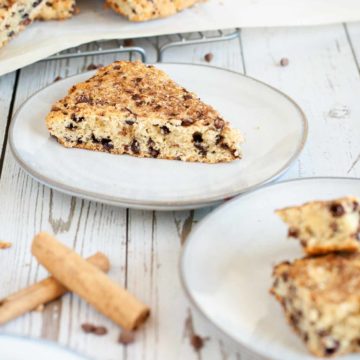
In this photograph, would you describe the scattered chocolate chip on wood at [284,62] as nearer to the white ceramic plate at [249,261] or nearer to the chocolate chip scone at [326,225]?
the white ceramic plate at [249,261]

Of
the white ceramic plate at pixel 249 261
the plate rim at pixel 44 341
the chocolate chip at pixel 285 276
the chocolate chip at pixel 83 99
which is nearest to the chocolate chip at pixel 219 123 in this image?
the white ceramic plate at pixel 249 261

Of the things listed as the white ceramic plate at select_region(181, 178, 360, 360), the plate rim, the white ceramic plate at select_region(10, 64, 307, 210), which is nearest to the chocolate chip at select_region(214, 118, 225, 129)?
the white ceramic plate at select_region(10, 64, 307, 210)

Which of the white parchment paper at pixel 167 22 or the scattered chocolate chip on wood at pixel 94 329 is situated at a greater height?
the white parchment paper at pixel 167 22

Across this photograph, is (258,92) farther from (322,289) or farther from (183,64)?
(322,289)

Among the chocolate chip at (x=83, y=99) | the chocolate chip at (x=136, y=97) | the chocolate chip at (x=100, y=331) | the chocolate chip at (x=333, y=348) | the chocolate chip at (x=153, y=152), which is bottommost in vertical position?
the chocolate chip at (x=333, y=348)

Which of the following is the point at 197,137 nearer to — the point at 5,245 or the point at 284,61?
the point at 5,245

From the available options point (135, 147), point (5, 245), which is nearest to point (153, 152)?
point (135, 147)

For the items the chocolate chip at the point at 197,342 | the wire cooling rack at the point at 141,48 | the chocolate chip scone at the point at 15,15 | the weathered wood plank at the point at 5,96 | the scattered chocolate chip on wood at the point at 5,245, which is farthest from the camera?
the wire cooling rack at the point at 141,48
